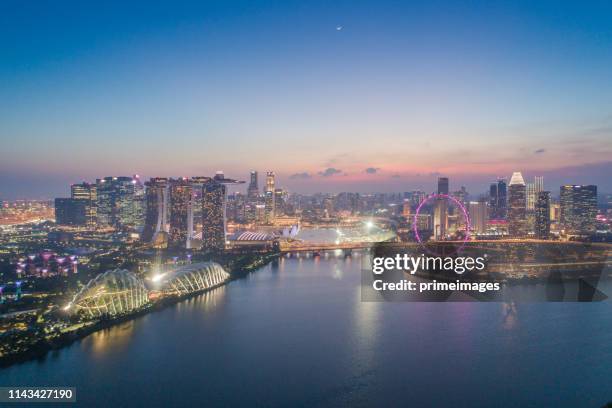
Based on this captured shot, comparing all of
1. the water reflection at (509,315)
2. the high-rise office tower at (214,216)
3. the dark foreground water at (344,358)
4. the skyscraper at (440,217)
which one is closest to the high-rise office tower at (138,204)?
the high-rise office tower at (214,216)

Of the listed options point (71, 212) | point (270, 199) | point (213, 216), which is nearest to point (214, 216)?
point (213, 216)

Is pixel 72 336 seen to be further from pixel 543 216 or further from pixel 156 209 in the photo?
pixel 543 216

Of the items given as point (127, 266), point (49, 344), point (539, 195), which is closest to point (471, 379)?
point (49, 344)

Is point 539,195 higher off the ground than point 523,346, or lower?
higher

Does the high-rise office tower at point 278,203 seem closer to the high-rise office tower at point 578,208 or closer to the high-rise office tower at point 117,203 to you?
the high-rise office tower at point 117,203

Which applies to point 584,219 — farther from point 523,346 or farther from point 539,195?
point 523,346

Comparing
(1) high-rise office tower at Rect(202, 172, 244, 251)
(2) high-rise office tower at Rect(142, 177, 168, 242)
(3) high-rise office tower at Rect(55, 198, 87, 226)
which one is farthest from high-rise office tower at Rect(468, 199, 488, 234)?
(3) high-rise office tower at Rect(55, 198, 87, 226)

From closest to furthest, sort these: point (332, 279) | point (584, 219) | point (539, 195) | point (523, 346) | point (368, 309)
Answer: point (523, 346), point (368, 309), point (332, 279), point (539, 195), point (584, 219)
